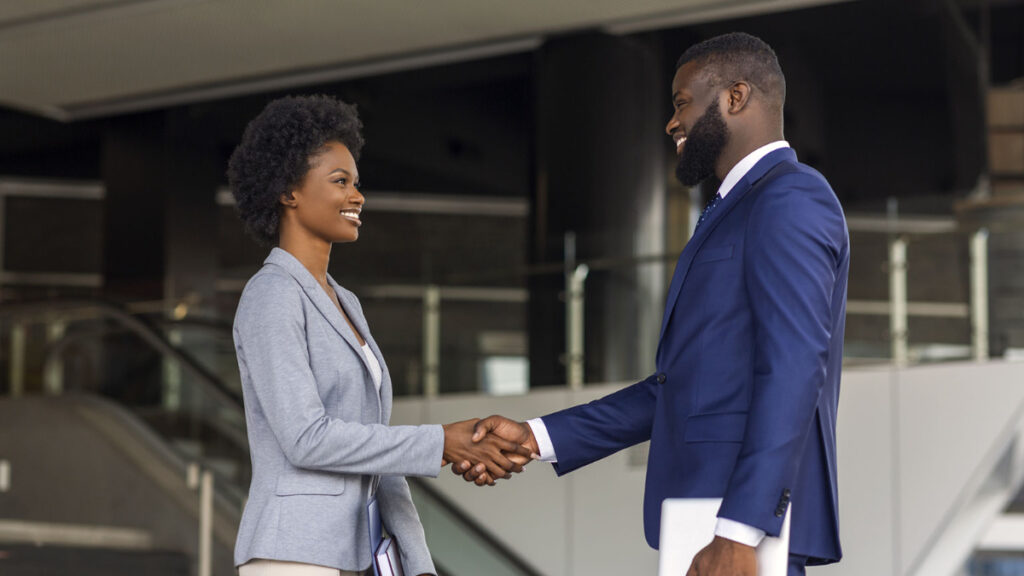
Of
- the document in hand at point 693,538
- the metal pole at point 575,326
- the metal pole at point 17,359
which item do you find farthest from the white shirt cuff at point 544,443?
the metal pole at point 17,359

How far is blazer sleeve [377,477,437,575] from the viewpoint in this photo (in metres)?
2.08

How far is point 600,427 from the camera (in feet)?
7.73

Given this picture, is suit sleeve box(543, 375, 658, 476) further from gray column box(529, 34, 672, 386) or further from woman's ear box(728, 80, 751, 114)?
gray column box(529, 34, 672, 386)

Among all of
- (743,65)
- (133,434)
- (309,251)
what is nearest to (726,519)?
(743,65)

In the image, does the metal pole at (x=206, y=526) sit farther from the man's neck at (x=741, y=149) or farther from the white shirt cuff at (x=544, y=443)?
the man's neck at (x=741, y=149)

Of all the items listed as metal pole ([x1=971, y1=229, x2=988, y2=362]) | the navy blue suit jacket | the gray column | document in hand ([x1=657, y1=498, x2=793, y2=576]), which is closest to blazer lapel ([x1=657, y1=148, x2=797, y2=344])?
the navy blue suit jacket

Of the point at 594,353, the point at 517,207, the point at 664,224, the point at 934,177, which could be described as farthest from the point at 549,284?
the point at 517,207

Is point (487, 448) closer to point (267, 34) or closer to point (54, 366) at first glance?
point (267, 34)

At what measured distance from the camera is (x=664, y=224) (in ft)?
24.3

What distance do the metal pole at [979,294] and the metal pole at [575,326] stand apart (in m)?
2.06

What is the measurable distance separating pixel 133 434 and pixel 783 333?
5674 millimetres

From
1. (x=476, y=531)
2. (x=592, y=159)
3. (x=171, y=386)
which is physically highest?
(x=592, y=159)

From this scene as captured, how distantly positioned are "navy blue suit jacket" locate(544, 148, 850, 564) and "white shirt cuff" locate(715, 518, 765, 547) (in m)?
0.01

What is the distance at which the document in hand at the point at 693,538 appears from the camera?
5.64 feet
